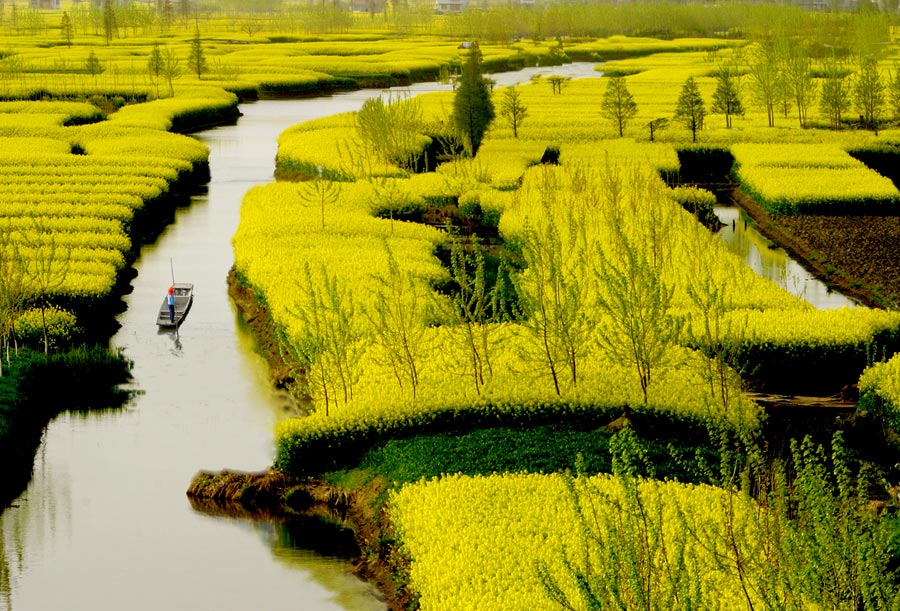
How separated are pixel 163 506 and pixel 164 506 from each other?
2cm

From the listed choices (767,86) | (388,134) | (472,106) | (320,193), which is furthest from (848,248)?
(767,86)

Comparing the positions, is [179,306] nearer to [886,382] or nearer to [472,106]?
[886,382]

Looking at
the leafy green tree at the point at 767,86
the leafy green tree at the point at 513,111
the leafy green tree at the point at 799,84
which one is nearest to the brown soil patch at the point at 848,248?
the leafy green tree at the point at 513,111

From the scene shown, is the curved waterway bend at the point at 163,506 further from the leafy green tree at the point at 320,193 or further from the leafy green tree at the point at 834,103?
the leafy green tree at the point at 834,103

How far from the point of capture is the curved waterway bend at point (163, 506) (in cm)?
1817

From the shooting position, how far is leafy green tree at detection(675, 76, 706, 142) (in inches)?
2213

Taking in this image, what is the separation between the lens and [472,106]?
53.5m

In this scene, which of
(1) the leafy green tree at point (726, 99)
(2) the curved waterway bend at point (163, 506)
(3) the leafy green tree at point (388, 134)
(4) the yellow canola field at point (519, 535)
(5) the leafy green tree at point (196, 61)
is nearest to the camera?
(4) the yellow canola field at point (519, 535)

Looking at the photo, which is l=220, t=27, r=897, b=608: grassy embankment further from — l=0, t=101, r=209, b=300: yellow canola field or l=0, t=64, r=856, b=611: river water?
l=0, t=101, r=209, b=300: yellow canola field

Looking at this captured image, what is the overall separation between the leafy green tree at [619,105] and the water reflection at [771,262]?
12.9m

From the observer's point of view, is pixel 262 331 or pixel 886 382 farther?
pixel 262 331

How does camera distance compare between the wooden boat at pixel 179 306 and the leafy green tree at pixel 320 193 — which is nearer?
the wooden boat at pixel 179 306

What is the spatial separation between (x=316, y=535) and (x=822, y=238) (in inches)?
922

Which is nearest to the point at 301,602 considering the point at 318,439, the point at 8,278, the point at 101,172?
the point at 318,439
